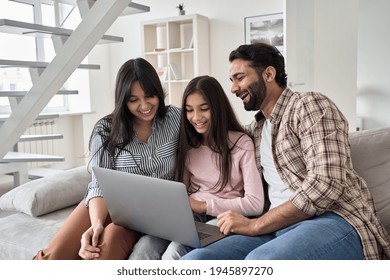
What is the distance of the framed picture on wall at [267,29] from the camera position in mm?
4387

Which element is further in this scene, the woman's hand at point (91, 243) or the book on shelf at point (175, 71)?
→ the book on shelf at point (175, 71)

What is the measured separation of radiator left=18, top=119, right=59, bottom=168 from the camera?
4.52 metres

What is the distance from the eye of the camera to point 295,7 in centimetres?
333

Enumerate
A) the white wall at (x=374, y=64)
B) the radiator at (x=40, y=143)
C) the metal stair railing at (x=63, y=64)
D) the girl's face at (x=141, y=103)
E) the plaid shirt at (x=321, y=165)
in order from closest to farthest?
1. the plaid shirt at (x=321, y=165)
2. the girl's face at (x=141, y=103)
3. the metal stair railing at (x=63, y=64)
4. the white wall at (x=374, y=64)
5. the radiator at (x=40, y=143)

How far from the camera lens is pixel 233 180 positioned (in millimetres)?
1550

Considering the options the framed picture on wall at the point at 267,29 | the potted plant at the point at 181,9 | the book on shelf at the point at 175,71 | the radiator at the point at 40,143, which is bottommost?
the radiator at the point at 40,143

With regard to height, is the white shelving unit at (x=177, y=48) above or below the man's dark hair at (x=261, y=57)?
above

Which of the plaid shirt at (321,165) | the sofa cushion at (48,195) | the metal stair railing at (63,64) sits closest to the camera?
the plaid shirt at (321,165)

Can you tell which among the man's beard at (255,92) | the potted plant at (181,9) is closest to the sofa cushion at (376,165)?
the man's beard at (255,92)

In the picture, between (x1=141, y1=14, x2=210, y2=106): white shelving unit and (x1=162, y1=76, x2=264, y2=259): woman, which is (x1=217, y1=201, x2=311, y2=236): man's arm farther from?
(x1=141, y1=14, x2=210, y2=106): white shelving unit

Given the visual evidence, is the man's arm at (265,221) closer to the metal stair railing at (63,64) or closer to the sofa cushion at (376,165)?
the sofa cushion at (376,165)

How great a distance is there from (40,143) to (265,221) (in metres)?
3.87

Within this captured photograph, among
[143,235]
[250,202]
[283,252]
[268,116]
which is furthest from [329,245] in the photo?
[143,235]

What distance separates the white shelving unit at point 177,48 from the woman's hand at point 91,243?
3404 millimetres
